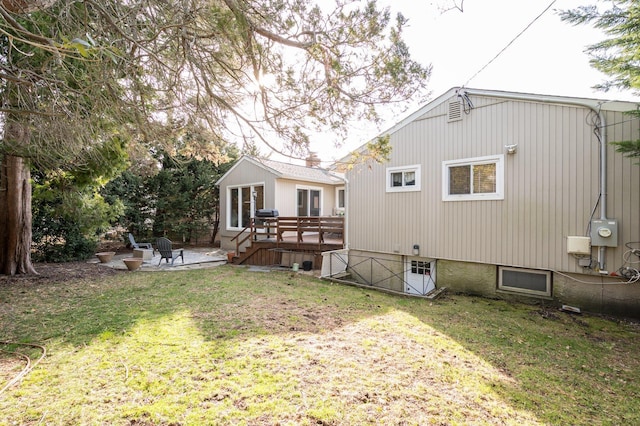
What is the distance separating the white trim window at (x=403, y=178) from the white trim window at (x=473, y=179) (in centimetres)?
66

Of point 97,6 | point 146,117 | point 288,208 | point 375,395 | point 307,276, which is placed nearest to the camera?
point 375,395

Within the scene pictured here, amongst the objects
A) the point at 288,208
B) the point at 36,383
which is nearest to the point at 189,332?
the point at 36,383

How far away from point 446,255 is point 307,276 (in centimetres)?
355

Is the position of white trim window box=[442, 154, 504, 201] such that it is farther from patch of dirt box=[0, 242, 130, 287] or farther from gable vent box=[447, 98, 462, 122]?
patch of dirt box=[0, 242, 130, 287]

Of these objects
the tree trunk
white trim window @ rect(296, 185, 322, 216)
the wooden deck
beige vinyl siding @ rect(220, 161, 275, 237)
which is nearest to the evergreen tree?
the wooden deck

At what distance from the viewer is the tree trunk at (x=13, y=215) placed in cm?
732

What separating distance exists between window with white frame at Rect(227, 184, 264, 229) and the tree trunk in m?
6.84

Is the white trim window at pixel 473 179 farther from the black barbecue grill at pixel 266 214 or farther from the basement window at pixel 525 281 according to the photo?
the black barbecue grill at pixel 266 214

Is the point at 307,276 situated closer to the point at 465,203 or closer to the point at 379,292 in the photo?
the point at 379,292

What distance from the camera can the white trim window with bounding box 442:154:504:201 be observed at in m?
6.34

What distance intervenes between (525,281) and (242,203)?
10548 millimetres

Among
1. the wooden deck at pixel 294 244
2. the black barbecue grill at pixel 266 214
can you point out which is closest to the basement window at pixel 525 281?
the wooden deck at pixel 294 244

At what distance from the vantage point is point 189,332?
12.8 feet

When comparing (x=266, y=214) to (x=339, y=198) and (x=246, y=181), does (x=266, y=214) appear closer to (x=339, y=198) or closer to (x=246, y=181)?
(x=246, y=181)
